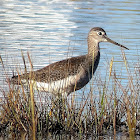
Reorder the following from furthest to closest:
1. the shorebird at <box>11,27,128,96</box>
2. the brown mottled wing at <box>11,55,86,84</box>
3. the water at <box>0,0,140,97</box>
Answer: the water at <box>0,0,140,97</box> < the brown mottled wing at <box>11,55,86,84</box> < the shorebird at <box>11,27,128,96</box>

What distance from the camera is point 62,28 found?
16250 millimetres

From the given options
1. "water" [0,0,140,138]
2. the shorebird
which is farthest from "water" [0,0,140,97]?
the shorebird

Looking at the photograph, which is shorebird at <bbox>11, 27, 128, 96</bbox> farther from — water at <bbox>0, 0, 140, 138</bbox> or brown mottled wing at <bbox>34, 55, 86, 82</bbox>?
water at <bbox>0, 0, 140, 138</bbox>

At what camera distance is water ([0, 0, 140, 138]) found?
472 inches

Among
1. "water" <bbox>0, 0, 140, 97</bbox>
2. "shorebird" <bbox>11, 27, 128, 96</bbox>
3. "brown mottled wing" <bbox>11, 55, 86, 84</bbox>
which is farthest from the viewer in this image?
"water" <bbox>0, 0, 140, 97</bbox>

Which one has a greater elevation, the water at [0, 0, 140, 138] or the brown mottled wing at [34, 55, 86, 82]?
the brown mottled wing at [34, 55, 86, 82]

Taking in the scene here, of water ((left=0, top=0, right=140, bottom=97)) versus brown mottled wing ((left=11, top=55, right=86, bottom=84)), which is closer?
brown mottled wing ((left=11, top=55, right=86, bottom=84))

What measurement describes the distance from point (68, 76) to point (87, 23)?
866cm

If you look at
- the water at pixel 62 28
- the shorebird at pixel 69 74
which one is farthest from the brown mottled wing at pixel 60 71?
the water at pixel 62 28

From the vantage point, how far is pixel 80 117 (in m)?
7.13

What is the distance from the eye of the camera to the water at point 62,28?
1199 cm

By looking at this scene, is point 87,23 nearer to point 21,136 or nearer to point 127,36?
point 127,36

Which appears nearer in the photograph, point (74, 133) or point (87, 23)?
point (74, 133)

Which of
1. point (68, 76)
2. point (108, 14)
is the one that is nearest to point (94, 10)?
point (108, 14)
